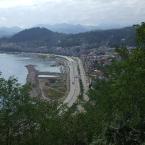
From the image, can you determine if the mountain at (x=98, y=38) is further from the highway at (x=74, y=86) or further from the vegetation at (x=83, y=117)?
the vegetation at (x=83, y=117)

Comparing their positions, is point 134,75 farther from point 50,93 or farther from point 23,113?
point 50,93

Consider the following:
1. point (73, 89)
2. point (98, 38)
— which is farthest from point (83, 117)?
→ point (98, 38)

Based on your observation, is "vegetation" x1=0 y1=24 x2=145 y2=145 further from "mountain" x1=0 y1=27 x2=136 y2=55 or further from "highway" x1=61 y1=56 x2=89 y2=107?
"mountain" x1=0 y1=27 x2=136 y2=55

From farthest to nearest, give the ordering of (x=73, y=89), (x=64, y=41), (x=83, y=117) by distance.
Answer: (x=64, y=41)
(x=73, y=89)
(x=83, y=117)

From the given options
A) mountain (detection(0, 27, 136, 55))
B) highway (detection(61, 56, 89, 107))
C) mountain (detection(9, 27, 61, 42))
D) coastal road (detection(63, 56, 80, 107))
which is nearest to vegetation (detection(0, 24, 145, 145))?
coastal road (detection(63, 56, 80, 107))

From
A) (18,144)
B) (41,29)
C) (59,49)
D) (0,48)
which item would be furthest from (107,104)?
(41,29)

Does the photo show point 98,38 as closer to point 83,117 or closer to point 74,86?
point 74,86

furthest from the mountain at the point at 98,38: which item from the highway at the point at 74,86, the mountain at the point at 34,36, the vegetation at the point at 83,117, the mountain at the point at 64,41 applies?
the vegetation at the point at 83,117

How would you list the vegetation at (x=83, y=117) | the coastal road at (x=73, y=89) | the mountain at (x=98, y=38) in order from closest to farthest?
the vegetation at (x=83, y=117), the coastal road at (x=73, y=89), the mountain at (x=98, y=38)
